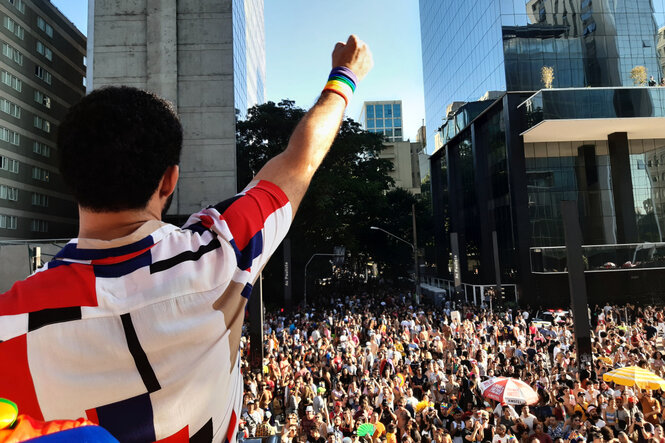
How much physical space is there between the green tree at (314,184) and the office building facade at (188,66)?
3380 millimetres

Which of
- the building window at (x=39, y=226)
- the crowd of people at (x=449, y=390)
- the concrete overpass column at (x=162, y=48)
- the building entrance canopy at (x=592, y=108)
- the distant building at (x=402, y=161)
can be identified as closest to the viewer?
the crowd of people at (x=449, y=390)

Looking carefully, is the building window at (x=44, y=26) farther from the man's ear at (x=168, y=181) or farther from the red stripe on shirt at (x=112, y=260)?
the red stripe on shirt at (x=112, y=260)

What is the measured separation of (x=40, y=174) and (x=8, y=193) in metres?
5.58

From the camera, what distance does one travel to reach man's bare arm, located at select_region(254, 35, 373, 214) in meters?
1.40

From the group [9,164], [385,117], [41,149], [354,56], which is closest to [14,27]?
[41,149]

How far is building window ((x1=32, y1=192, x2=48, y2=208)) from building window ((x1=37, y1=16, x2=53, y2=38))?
16880mm

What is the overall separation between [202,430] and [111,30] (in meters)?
42.4

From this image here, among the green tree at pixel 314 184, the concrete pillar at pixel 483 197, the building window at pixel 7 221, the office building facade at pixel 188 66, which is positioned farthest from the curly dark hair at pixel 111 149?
the building window at pixel 7 221

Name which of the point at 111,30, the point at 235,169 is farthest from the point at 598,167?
the point at 111,30

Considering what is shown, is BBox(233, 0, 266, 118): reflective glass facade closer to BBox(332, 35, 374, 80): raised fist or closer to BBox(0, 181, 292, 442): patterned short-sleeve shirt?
BBox(332, 35, 374, 80): raised fist

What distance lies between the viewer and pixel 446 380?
12.6m

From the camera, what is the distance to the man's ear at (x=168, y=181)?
128 cm

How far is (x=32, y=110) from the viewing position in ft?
155

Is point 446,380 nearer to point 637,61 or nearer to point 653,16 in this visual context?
point 637,61
